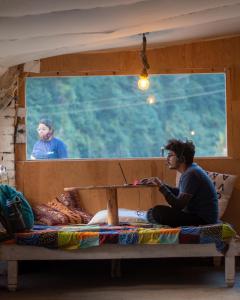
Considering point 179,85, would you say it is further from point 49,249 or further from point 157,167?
point 49,249

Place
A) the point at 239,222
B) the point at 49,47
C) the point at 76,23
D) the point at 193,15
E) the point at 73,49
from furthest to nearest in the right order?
the point at 239,222
the point at 73,49
the point at 49,47
the point at 193,15
the point at 76,23

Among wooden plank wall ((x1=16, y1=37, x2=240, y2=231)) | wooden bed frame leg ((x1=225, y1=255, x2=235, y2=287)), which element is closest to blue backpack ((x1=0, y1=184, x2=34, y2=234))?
wooden plank wall ((x1=16, y1=37, x2=240, y2=231))

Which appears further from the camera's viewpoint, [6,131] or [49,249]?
[6,131]

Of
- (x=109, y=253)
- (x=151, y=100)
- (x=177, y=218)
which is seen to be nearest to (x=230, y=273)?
(x=177, y=218)

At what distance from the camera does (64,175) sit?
A: 7.12 m

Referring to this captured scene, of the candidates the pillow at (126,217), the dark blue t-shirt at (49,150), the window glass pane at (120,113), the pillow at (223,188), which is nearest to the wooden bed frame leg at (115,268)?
the pillow at (126,217)

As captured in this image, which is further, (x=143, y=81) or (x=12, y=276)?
(x=143, y=81)

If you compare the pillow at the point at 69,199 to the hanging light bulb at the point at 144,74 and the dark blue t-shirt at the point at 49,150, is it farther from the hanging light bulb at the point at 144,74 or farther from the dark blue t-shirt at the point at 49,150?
the hanging light bulb at the point at 144,74

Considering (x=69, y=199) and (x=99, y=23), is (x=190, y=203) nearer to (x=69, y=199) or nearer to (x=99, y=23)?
(x=69, y=199)

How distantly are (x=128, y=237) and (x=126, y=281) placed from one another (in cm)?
65

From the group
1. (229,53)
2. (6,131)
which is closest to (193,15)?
(229,53)

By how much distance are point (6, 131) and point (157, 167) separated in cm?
192

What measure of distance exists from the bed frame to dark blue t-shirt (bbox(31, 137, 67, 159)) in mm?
1943

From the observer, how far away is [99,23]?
4.80 meters
